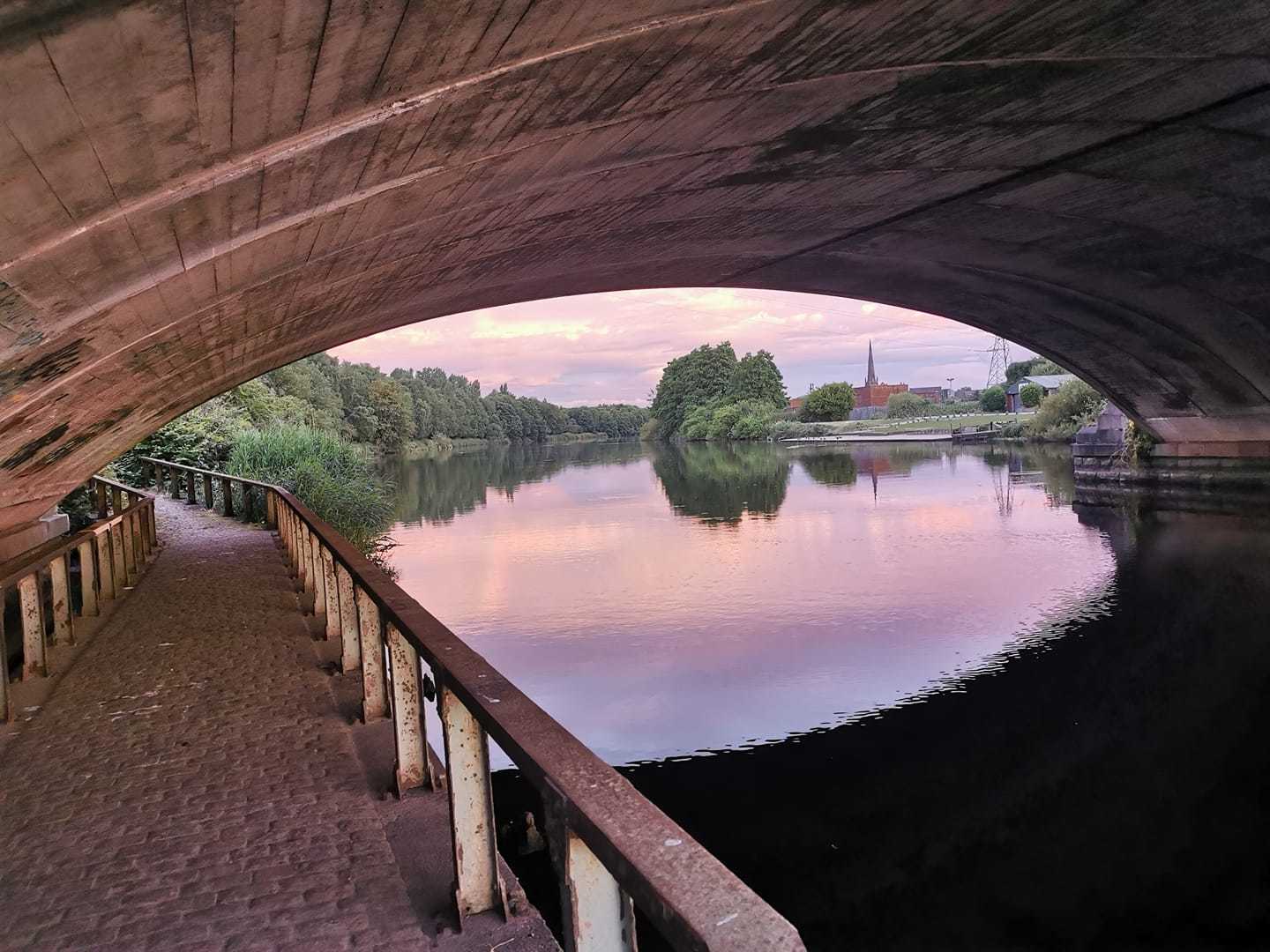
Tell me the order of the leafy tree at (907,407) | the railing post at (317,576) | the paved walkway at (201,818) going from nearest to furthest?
1. the paved walkway at (201,818)
2. the railing post at (317,576)
3. the leafy tree at (907,407)

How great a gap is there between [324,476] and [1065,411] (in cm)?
3348

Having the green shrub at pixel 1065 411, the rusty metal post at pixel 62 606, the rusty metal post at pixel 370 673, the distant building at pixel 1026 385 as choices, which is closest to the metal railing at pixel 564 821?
the rusty metal post at pixel 370 673

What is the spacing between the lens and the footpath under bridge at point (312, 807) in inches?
67.0

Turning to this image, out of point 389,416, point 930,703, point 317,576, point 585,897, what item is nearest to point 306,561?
point 317,576

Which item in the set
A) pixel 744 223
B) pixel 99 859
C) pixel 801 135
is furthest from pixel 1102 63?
pixel 99 859

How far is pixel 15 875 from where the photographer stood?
3334mm

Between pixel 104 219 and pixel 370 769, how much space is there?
96.2 inches

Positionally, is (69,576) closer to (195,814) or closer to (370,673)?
(370,673)

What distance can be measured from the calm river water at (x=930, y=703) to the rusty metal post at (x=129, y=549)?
3771mm

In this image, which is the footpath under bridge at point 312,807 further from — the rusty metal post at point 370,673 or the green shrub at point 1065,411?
the green shrub at point 1065,411

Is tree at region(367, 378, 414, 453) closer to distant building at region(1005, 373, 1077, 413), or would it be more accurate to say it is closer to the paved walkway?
distant building at region(1005, 373, 1077, 413)

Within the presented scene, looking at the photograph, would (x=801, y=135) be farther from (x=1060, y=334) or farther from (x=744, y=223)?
(x=1060, y=334)

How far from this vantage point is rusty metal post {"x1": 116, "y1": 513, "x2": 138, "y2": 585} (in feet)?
31.7

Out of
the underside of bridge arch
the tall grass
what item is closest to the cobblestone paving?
the underside of bridge arch
